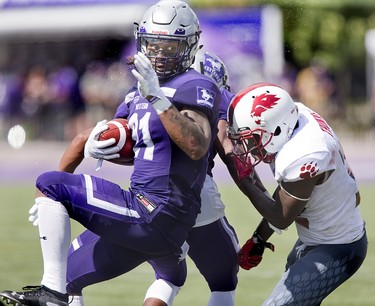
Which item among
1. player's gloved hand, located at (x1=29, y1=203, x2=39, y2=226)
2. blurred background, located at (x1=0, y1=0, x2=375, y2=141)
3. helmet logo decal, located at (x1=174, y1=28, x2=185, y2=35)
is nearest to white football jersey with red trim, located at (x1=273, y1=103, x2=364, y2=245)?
helmet logo decal, located at (x1=174, y1=28, x2=185, y2=35)

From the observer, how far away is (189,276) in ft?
26.3

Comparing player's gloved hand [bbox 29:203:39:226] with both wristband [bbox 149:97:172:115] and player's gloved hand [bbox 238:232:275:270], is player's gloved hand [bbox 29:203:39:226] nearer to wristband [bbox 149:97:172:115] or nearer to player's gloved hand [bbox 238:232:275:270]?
wristband [bbox 149:97:172:115]

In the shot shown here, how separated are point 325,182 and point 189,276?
3407mm

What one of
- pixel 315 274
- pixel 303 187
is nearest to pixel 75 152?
pixel 303 187

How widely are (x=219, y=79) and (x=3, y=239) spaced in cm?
483

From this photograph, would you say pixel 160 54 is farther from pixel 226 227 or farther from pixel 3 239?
pixel 3 239

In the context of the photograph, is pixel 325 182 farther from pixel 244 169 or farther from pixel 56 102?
pixel 56 102

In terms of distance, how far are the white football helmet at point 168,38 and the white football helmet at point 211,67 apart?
1.62 feet

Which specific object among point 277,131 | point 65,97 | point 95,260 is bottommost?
point 65,97

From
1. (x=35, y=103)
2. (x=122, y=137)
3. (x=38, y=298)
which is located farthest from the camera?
(x=35, y=103)

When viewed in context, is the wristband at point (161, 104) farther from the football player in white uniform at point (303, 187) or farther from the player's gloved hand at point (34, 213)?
the player's gloved hand at point (34, 213)

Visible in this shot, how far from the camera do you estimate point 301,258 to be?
16.1ft

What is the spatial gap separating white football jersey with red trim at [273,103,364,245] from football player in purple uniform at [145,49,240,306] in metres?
0.62

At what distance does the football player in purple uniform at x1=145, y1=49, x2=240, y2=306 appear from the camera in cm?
550
